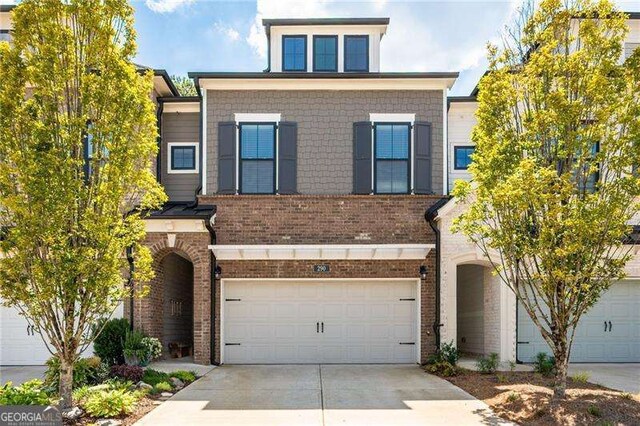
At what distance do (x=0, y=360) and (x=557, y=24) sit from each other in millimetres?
14478

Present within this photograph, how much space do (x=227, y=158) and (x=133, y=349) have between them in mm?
5156

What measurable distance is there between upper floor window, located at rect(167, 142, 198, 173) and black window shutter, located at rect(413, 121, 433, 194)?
19.8ft

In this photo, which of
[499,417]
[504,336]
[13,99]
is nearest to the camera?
[13,99]

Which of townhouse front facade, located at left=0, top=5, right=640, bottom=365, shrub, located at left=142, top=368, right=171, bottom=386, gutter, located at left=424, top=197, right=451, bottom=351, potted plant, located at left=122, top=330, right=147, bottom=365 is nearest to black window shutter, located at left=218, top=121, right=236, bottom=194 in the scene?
townhouse front facade, located at left=0, top=5, right=640, bottom=365

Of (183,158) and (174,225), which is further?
(183,158)

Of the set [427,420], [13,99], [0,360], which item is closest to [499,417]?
[427,420]

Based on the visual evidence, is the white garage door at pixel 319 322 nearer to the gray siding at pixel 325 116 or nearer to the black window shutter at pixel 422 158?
the black window shutter at pixel 422 158

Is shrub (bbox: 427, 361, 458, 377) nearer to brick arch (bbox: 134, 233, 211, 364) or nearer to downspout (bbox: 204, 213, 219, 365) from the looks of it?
downspout (bbox: 204, 213, 219, 365)

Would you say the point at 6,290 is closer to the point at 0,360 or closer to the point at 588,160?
the point at 0,360

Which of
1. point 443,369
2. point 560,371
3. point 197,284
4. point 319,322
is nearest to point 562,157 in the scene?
point 560,371

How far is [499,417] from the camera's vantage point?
27.9 feet

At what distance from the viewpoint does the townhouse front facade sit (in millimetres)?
14055

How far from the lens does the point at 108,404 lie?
27.5 feet

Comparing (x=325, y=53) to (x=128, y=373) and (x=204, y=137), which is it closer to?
(x=204, y=137)
